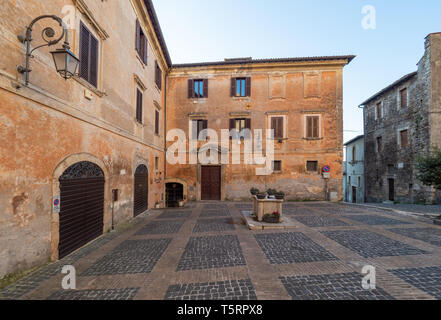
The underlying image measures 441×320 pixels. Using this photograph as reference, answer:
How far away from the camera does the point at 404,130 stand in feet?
49.5

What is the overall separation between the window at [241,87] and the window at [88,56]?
32.5ft

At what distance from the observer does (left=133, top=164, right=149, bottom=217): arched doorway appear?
9328mm

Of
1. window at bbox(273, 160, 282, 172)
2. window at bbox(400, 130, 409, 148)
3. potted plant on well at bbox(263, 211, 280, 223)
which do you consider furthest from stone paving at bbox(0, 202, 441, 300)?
window at bbox(400, 130, 409, 148)

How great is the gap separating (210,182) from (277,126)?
22.4ft

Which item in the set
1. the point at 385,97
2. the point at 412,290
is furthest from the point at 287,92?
the point at 412,290

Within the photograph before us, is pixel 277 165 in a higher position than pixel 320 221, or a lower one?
higher

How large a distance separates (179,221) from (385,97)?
840 inches

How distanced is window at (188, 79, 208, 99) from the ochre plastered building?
0.29 metres

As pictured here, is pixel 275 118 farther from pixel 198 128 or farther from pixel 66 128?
pixel 66 128

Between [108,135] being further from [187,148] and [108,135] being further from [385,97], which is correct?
[385,97]

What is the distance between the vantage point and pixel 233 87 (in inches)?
571

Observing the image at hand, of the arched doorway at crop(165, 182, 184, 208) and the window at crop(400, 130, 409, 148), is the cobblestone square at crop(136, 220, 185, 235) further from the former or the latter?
the window at crop(400, 130, 409, 148)

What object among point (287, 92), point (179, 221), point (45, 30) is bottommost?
point (179, 221)

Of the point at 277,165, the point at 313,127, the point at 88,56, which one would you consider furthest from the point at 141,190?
the point at 313,127
